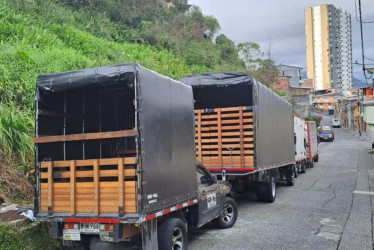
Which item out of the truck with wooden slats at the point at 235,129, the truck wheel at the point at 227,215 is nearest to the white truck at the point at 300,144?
the truck with wooden slats at the point at 235,129

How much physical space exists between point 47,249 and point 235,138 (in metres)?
5.31

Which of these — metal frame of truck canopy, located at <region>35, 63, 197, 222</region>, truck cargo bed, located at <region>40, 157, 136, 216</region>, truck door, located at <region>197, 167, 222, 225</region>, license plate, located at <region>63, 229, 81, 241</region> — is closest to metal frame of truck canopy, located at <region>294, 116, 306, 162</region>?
truck door, located at <region>197, 167, 222, 225</region>

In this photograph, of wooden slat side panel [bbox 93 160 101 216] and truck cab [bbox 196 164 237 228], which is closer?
wooden slat side panel [bbox 93 160 101 216]

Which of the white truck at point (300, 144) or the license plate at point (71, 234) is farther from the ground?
the white truck at point (300, 144)

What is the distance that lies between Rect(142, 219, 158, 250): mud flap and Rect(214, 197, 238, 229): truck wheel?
9.34 ft

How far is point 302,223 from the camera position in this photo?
28.2ft

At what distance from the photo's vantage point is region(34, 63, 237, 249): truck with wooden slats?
5.06 meters

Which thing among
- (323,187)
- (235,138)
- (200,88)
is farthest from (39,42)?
(323,187)

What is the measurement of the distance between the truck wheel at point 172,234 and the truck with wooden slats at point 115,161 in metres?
0.01

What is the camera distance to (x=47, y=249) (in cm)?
611

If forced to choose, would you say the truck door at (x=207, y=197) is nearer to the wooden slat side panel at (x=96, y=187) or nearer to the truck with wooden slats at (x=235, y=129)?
the truck with wooden slats at (x=235, y=129)

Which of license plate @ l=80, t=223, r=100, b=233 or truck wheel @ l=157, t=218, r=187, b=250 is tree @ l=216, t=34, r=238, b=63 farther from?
license plate @ l=80, t=223, r=100, b=233

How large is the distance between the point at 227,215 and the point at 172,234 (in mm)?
2885

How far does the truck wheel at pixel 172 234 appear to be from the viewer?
5.51 m
